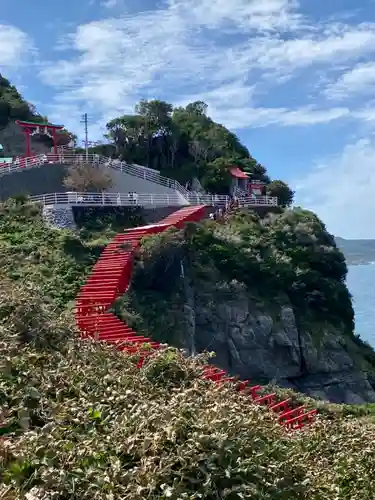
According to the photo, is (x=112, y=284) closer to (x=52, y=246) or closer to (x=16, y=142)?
(x=52, y=246)

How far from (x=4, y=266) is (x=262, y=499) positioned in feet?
49.2

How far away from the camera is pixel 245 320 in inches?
933

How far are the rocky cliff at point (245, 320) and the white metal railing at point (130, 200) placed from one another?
2856 millimetres

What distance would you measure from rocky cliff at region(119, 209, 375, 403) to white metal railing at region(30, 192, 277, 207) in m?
2.86

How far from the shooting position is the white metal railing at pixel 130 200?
79.8 ft

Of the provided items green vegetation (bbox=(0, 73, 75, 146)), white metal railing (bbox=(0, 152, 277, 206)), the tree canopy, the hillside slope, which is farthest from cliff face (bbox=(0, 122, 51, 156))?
the hillside slope

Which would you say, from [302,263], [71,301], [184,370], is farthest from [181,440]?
[302,263]

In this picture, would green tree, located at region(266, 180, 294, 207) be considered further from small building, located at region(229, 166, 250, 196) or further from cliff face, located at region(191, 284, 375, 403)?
cliff face, located at region(191, 284, 375, 403)

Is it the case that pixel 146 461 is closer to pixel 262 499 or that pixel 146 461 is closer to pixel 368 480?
pixel 262 499

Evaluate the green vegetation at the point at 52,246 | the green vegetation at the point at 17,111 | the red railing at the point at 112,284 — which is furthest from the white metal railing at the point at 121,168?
the green vegetation at the point at 17,111

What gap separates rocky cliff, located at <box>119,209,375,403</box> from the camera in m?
21.4

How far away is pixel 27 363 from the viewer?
6.34 meters

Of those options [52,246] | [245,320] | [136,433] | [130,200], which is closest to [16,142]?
[130,200]

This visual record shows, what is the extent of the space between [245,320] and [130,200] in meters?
6.73
